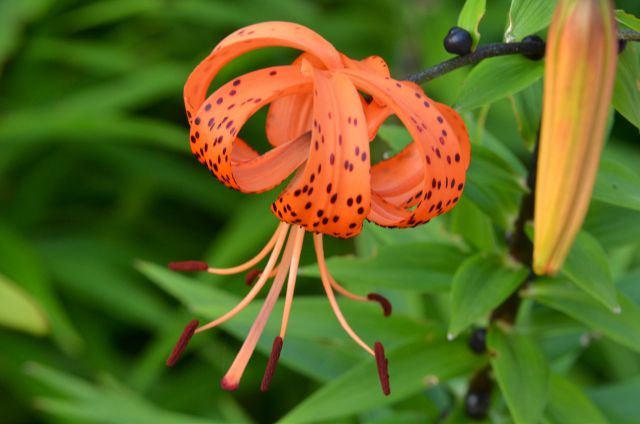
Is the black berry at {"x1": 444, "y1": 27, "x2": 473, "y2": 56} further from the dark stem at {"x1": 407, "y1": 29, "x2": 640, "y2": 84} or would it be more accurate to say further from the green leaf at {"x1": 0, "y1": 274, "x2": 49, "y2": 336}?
the green leaf at {"x1": 0, "y1": 274, "x2": 49, "y2": 336}

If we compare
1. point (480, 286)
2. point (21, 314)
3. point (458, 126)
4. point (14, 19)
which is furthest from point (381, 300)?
point (14, 19)

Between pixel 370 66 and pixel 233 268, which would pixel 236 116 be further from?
pixel 233 268

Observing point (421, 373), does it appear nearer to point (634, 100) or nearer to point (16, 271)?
point (634, 100)

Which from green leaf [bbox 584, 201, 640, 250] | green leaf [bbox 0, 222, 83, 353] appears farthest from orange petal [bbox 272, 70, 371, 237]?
green leaf [bbox 0, 222, 83, 353]

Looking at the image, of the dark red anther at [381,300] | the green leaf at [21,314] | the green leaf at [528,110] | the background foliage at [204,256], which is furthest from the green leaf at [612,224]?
the green leaf at [21,314]

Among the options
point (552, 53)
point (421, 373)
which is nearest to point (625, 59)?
point (552, 53)
